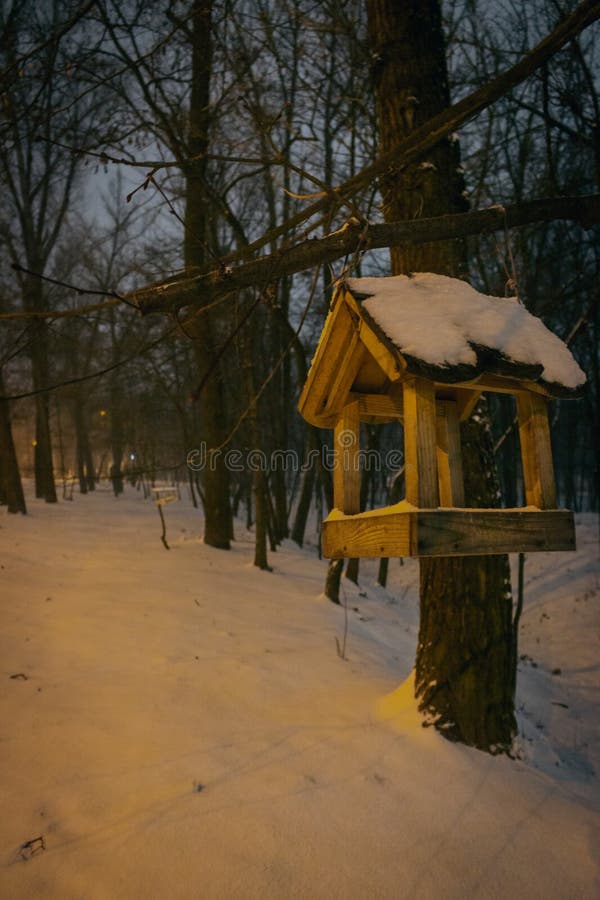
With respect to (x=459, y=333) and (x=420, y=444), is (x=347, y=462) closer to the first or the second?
(x=420, y=444)

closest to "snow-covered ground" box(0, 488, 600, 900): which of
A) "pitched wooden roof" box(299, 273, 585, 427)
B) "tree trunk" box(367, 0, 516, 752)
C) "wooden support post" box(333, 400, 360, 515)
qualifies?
"tree trunk" box(367, 0, 516, 752)

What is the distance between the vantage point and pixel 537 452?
2.14 m

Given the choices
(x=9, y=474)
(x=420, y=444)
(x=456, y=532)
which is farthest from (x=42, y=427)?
(x=456, y=532)

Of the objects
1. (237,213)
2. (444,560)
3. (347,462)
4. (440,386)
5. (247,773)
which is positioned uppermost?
(237,213)

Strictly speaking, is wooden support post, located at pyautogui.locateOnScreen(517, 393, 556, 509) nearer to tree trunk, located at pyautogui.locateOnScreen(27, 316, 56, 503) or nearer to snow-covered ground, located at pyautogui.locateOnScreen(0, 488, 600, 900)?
snow-covered ground, located at pyautogui.locateOnScreen(0, 488, 600, 900)

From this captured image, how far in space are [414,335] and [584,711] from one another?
18.6ft

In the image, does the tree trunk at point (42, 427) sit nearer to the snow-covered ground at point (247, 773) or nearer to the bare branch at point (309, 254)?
the snow-covered ground at point (247, 773)

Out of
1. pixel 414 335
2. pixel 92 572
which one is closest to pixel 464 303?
pixel 414 335

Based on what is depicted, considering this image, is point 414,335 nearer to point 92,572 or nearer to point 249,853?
point 249,853

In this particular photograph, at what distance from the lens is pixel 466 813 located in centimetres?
270

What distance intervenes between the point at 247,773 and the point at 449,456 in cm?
213

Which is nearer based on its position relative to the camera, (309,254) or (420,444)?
(420,444)

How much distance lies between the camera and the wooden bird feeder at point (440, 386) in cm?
181

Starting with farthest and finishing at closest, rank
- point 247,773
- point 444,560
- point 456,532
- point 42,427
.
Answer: point 42,427 < point 444,560 < point 247,773 < point 456,532
